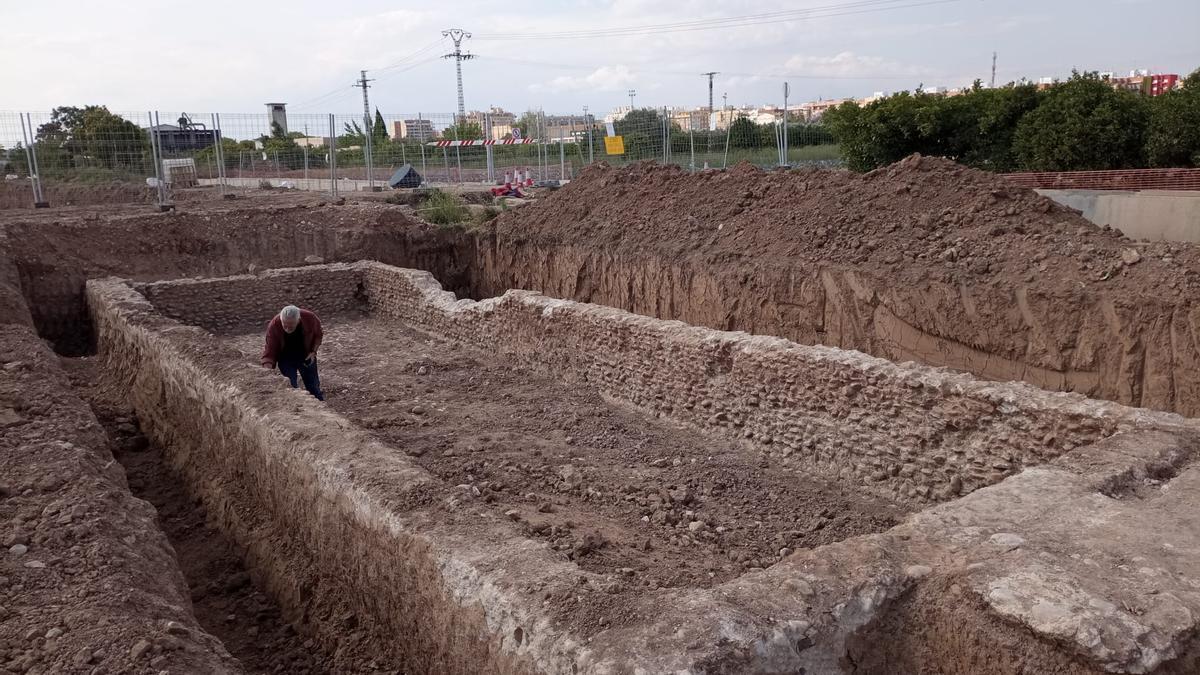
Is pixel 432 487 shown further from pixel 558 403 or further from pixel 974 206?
pixel 974 206

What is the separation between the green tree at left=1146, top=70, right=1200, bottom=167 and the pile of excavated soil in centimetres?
529

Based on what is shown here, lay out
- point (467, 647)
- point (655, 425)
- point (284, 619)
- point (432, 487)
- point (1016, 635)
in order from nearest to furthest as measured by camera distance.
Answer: point (1016, 635)
point (467, 647)
point (432, 487)
point (284, 619)
point (655, 425)

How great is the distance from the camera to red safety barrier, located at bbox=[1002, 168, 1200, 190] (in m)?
10.4

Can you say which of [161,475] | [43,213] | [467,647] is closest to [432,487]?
[467,647]

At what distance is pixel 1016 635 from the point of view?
301 centimetres

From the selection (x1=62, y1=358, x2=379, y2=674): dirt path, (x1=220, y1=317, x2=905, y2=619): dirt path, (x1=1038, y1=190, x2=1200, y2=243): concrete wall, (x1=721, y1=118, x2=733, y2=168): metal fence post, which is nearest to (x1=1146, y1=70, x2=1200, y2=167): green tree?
(x1=1038, y1=190, x2=1200, y2=243): concrete wall

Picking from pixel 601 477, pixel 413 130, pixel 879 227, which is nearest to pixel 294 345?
pixel 601 477

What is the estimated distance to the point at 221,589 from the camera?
5.20m

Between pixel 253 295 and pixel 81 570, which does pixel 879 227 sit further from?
pixel 253 295

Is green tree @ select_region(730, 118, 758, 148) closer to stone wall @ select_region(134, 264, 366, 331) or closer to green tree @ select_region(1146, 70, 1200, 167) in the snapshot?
green tree @ select_region(1146, 70, 1200, 167)

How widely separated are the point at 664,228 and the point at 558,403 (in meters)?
3.99

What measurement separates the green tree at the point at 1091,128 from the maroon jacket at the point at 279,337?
11.8 meters

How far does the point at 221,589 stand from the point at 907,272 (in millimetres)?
6525

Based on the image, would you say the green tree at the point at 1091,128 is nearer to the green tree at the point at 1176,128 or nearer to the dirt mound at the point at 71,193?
the green tree at the point at 1176,128
